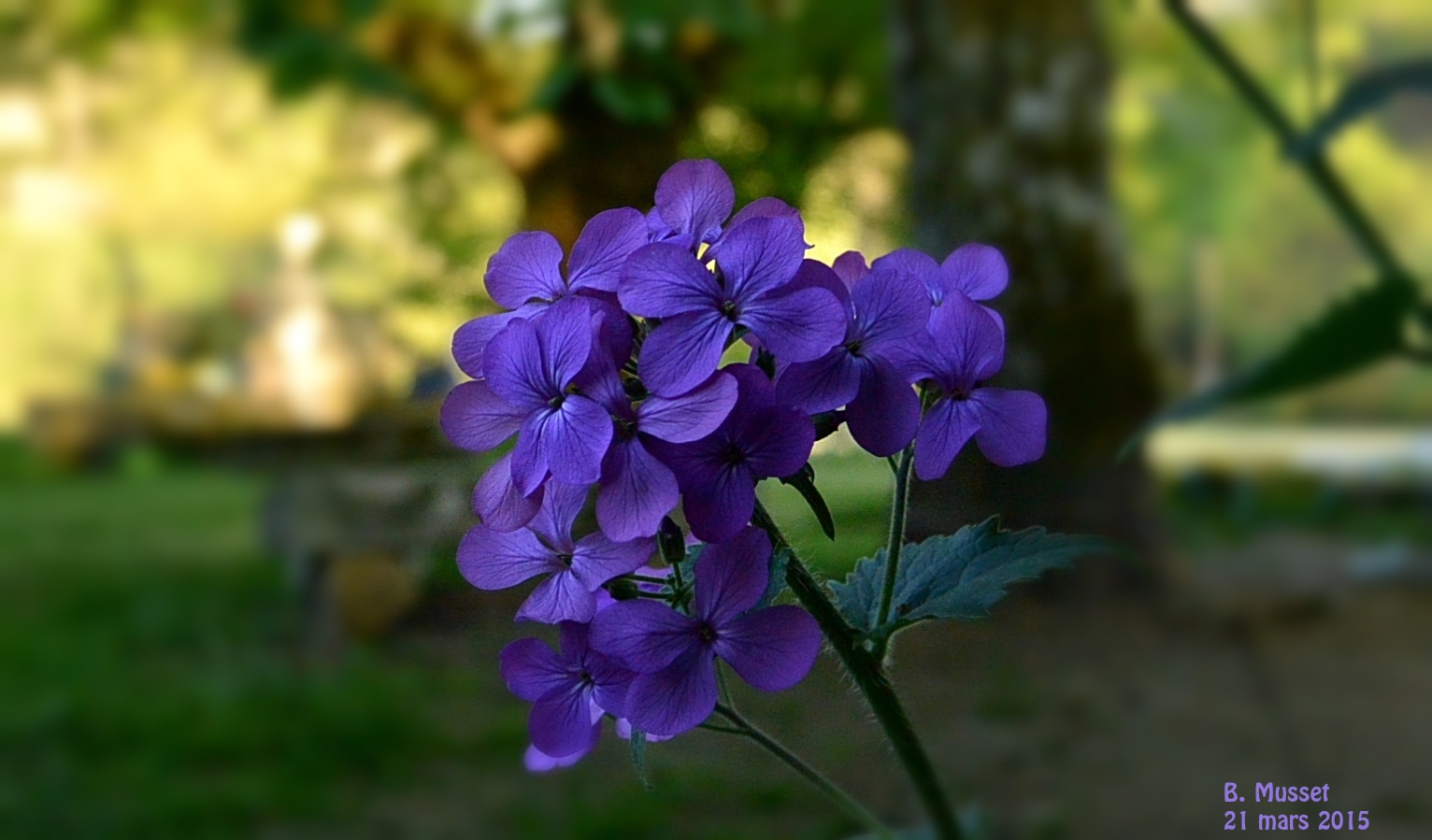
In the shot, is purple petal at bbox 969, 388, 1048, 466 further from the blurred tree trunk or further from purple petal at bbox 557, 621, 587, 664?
the blurred tree trunk

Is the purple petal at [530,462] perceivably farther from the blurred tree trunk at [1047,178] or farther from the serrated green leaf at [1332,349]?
the blurred tree trunk at [1047,178]

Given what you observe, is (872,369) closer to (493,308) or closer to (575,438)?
(575,438)

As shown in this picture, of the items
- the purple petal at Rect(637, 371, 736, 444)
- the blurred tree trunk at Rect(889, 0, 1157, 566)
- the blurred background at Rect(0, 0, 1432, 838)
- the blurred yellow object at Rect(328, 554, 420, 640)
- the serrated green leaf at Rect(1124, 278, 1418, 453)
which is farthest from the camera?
the blurred yellow object at Rect(328, 554, 420, 640)

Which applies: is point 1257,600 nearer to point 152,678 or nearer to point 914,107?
point 914,107

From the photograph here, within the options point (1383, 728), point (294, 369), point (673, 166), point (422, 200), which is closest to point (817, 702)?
point (673, 166)

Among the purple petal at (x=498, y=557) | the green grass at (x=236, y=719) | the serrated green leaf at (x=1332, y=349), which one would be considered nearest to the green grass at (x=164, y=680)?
the green grass at (x=236, y=719)

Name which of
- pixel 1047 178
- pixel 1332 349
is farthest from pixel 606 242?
pixel 1047 178

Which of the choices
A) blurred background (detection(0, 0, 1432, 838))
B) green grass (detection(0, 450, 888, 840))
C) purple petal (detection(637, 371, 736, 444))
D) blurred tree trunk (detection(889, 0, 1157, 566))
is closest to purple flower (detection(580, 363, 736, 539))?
purple petal (detection(637, 371, 736, 444))

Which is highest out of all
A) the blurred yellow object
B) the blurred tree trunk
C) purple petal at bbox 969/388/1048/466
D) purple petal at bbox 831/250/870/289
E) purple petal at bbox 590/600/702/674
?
the blurred tree trunk
